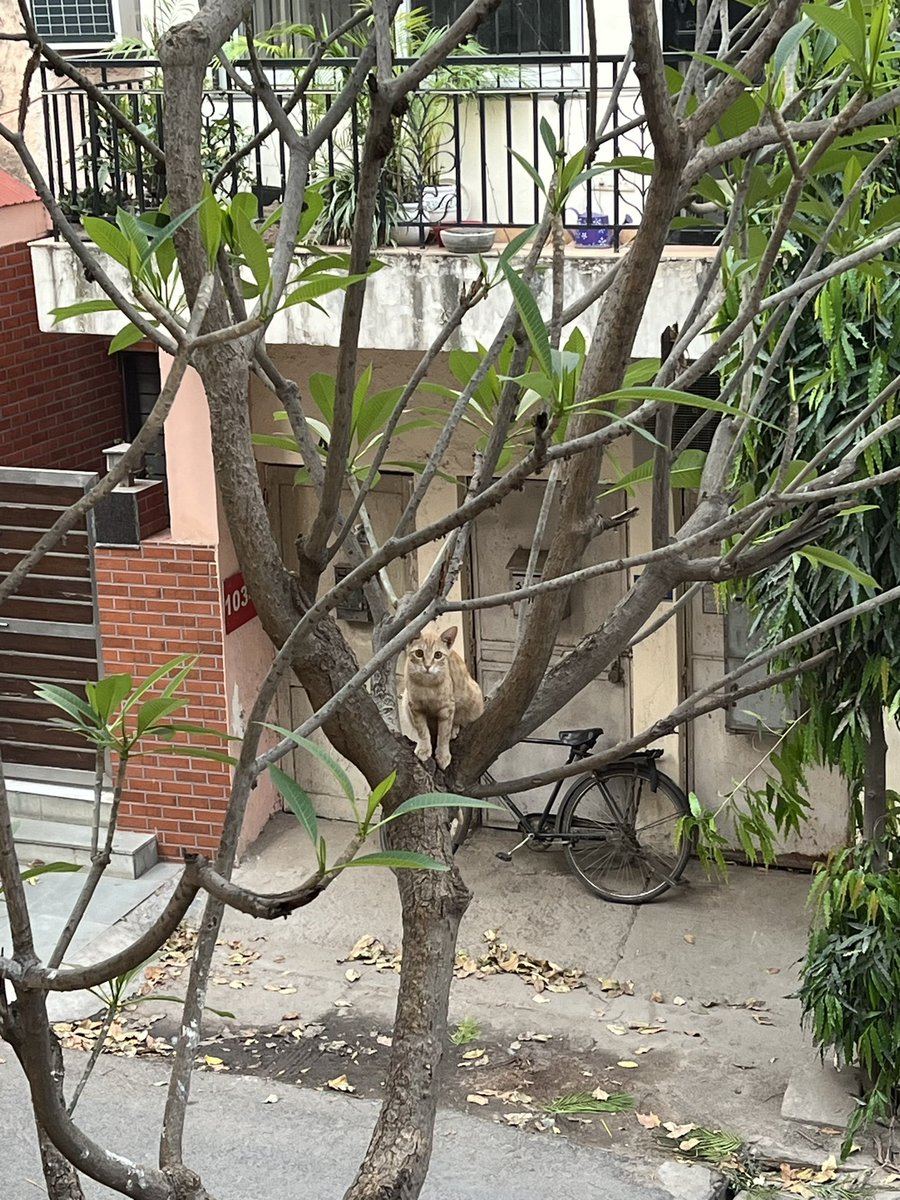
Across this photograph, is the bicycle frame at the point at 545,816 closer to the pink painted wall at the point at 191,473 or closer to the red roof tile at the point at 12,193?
the pink painted wall at the point at 191,473

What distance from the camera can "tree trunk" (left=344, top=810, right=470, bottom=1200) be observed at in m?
3.12

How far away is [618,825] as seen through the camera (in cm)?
919

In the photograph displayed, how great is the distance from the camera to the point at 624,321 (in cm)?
290

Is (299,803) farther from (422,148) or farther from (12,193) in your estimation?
(12,193)

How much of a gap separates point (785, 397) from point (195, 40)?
389 centimetres

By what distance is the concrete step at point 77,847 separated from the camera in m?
9.42

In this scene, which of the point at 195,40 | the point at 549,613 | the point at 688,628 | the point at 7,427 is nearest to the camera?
the point at 195,40

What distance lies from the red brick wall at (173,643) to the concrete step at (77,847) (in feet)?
0.55

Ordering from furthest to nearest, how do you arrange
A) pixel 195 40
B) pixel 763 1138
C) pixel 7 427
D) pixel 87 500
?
1. pixel 7 427
2. pixel 763 1138
3. pixel 195 40
4. pixel 87 500

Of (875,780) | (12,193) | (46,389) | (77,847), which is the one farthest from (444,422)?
(46,389)

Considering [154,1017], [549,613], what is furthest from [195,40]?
[154,1017]

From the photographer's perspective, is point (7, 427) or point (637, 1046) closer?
point (637, 1046)

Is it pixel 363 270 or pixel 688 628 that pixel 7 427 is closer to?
pixel 688 628

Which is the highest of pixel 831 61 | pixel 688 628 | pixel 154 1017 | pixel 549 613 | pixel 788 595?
pixel 831 61
